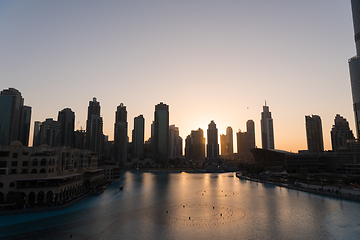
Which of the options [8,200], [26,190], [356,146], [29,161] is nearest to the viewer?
[8,200]

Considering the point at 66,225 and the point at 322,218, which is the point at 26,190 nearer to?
the point at 66,225

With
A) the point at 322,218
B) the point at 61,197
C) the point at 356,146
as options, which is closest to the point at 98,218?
the point at 61,197

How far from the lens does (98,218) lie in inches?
2015

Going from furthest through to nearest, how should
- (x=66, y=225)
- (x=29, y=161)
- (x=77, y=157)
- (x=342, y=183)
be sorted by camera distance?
(x=342, y=183), (x=77, y=157), (x=29, y=161), (x=66, y=225)

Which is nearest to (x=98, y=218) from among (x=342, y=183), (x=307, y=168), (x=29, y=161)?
(x=29, y=161)

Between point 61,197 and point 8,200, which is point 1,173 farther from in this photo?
point 61,197

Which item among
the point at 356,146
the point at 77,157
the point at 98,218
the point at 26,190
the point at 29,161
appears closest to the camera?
the point at 98,218

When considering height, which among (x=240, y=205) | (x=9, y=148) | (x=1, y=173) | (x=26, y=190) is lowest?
(x=240, y=205)

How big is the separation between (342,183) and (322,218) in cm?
5898

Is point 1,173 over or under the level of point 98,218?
over

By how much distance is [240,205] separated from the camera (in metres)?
66.2

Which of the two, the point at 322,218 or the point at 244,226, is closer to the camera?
the point at 244,226

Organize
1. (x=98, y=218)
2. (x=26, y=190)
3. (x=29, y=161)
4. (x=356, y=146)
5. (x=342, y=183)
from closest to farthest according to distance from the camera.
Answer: (x=98, y=218)
(x=26, y=190)
(x=29, y=161)
(x=342, y=183)
(x=356, y=146)

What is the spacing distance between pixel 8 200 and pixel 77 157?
33577 millimetres
